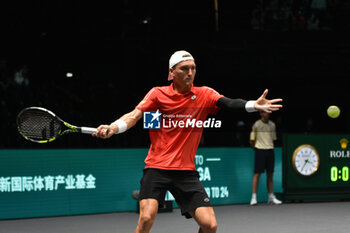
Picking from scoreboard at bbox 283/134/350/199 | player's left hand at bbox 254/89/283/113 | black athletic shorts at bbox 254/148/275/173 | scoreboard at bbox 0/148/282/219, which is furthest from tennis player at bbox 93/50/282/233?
scoreboard at bbox 283/134/350/199

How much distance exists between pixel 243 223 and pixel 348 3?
1038 cm

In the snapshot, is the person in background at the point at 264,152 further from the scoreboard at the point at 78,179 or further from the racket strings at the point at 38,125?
the racket strings at the point at 38,125

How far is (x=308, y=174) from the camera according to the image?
425 inches

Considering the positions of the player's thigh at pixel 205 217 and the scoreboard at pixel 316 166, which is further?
the scoreboard at pixel 316 166

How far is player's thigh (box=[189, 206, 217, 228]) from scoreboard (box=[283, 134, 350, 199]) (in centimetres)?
674

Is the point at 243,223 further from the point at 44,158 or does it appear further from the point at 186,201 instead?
the point at 186,201

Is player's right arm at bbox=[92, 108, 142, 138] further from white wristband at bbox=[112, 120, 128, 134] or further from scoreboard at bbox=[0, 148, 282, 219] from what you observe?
scoreboard at bbox=[0, 148, 282, 219]

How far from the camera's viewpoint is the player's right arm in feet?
13.0

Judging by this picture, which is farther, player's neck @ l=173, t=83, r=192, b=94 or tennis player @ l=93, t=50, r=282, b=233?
player's neck @ l=173, t=83, r=192, b=94

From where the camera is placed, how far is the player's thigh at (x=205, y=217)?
165 inches

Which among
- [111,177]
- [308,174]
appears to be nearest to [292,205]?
[308,174]

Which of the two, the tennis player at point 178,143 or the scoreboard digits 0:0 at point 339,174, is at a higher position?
the tennis player at point 178,143

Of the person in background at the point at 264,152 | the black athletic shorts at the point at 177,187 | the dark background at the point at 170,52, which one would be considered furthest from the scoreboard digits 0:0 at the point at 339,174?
the black athletic shorts at the point at 177,187

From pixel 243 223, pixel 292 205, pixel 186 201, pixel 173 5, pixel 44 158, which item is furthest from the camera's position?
pixel 173 5
